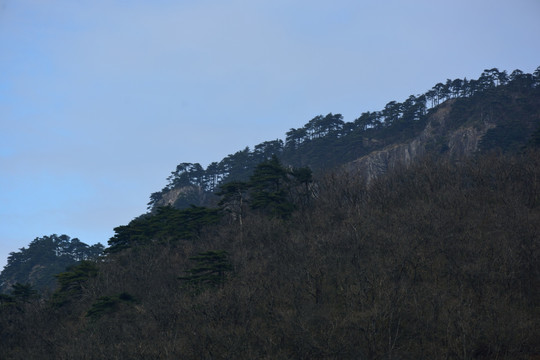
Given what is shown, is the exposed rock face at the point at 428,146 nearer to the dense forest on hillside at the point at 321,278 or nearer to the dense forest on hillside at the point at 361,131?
the dense forest on hillside at the point at 361,131

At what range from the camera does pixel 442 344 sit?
30.0 meters

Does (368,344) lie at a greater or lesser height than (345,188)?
lesser

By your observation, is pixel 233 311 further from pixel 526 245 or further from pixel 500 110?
pixel 500 110

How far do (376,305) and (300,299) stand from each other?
28.6ft

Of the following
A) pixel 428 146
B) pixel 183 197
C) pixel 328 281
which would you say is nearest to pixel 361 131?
pixel 428 146

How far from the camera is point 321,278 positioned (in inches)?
1601

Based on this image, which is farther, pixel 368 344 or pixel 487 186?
pixel 487 186

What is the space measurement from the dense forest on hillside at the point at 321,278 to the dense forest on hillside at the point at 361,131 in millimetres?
37922

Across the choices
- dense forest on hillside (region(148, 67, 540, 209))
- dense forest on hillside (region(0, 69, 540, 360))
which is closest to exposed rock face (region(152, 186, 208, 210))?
dense forest on hillside (region(148, 67, 540, 209))

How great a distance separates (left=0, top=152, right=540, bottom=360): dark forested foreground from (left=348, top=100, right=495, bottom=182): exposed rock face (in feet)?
100

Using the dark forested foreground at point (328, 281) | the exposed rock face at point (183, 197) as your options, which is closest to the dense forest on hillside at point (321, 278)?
the dark forested foreground at point (328, 281)

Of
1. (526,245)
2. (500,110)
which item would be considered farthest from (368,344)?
(500,110)

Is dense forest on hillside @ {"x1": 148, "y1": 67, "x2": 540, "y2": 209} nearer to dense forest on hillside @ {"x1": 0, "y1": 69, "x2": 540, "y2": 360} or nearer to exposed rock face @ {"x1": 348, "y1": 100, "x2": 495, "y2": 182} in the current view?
exposed rock face @ {"x1": 348, "y1": 100, "x2": 495, "y2": 182}

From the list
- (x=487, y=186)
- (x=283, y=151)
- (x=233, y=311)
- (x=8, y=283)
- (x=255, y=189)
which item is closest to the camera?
(x=233, y=311)
